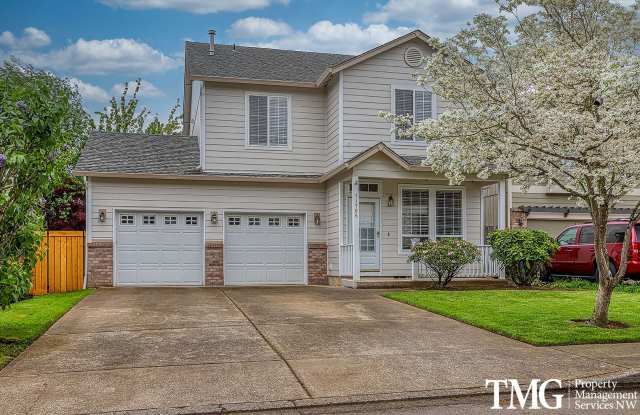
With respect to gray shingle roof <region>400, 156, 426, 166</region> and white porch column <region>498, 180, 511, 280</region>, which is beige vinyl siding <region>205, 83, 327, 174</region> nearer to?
gray shingle roof <region>400, 156, 426, 166</region>

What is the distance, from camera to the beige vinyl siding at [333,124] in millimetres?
17703

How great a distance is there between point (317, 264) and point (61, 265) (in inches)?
267

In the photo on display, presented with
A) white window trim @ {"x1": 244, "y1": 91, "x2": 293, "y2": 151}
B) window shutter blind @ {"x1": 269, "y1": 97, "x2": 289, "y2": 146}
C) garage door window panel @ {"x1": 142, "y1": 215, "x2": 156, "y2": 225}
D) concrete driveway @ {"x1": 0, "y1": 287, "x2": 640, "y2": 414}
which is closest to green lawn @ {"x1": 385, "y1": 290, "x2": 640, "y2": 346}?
concrete driveway @ {"x1": 0, "y1": 287, "x2": 640, "y2": 414}

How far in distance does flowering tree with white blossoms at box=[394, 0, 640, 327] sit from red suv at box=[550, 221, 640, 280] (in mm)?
6868

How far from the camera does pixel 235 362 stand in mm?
7336

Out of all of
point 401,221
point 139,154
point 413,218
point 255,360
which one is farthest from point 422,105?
point 255,360

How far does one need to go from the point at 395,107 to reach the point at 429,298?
6.58m

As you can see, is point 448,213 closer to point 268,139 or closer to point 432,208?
point 432,208

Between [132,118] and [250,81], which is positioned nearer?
[250,81]

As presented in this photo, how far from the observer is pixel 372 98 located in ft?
58.3

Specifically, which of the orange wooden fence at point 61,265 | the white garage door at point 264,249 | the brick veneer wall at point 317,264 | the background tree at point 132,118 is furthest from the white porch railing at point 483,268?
the background tree at point 132,118

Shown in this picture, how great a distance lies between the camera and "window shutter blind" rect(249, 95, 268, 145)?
18312 millimetres

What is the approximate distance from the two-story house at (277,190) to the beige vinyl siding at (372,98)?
0.03 m

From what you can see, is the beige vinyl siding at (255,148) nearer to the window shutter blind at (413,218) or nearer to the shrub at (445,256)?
the window shutter blind at (413,218)
